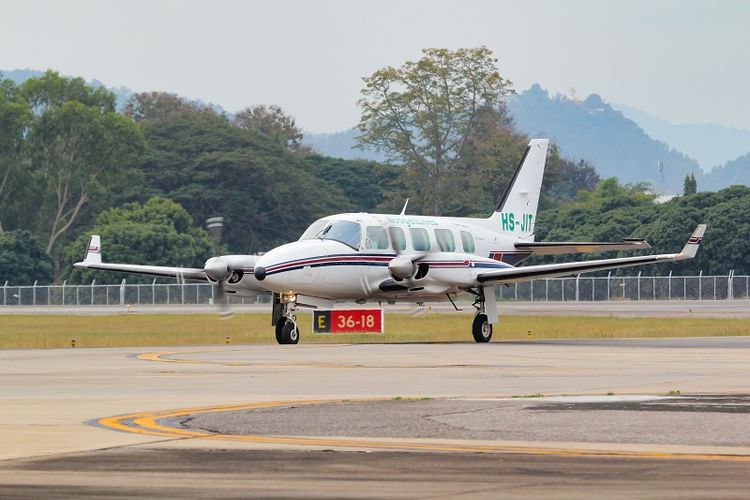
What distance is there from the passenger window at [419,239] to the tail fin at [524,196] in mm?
5229

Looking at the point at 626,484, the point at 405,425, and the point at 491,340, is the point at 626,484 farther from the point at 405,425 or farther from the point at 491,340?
the point at 491,340

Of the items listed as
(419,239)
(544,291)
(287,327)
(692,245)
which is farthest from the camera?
(544,291)

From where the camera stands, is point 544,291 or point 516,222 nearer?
point 516,222

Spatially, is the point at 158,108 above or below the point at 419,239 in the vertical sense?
above

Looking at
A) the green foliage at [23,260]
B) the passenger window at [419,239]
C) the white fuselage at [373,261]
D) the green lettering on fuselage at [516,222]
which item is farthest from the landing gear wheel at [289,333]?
the green foliage at [23,260]

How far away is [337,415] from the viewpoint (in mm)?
17250

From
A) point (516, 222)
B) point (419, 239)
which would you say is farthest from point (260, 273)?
point (516, 222)

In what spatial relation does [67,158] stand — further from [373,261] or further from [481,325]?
[373,261]

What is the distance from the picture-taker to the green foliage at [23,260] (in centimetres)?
10288

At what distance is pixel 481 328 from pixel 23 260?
230 ft

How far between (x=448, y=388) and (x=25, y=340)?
2655 centimetres

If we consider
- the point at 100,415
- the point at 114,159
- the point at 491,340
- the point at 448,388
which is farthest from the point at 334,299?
the point at 114,159

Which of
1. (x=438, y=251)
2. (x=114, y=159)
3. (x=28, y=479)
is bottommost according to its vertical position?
(x=28, y=479)

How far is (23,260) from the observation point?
10388cm
